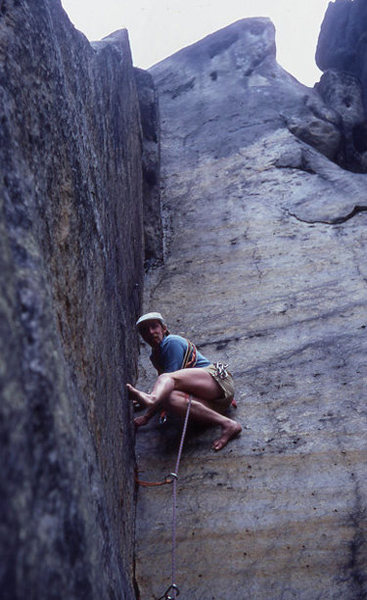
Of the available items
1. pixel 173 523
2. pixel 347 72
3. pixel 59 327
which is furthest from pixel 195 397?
pixel 347 72

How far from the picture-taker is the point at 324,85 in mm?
8359

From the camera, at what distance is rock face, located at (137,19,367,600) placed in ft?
9.40

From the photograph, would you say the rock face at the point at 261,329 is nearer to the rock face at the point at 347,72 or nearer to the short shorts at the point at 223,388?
the short shorts at the point at 223,388

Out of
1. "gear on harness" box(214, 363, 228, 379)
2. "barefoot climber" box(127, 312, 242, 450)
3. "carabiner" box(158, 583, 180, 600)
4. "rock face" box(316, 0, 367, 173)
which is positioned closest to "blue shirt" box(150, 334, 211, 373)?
"barefoot climber" box(127, 312, 242, 450)

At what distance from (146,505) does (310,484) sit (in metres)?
1.02

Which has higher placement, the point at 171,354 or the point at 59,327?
the point at 59,327

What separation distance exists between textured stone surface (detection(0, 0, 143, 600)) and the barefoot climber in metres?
0.25

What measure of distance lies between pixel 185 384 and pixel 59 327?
1.97 metres

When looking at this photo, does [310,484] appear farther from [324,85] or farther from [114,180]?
[324,85]

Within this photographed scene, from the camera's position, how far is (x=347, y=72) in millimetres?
8438

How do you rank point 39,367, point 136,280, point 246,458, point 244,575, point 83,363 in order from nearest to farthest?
point 39,367
point 83,363
point 244,575
point 246,458
point 136,280

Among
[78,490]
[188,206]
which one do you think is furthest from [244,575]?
Answer: [188,206]

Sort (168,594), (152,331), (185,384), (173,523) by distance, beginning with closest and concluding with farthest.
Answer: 1. (168,594)
2. (173,523)
3. (185,384)
4. (152,331)

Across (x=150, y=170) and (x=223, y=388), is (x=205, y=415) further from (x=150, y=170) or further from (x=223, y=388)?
(x=150, y=170)
